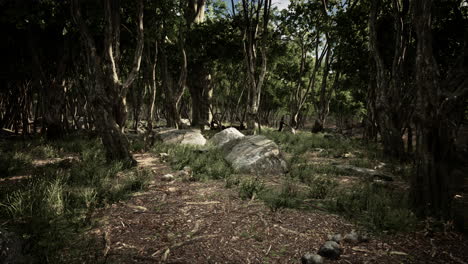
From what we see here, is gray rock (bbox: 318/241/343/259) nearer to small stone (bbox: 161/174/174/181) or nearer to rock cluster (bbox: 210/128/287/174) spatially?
rock cluster (bbox: 210/128/287/174)

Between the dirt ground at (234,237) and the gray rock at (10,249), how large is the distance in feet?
2.32

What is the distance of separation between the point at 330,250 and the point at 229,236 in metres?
1.33

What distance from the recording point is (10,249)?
2199 millimetres

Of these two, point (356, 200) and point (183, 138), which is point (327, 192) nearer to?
point (356, 200)

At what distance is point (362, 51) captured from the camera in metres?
12.1

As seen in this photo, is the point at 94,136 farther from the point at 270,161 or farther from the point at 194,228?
the point at 194,228

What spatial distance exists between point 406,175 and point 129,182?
730 centimetres

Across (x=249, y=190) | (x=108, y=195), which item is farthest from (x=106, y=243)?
(x=249, y=190)

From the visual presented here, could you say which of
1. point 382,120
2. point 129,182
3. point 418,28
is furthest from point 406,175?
point 129,182

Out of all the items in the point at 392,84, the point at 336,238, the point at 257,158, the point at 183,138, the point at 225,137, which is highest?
the point at 392,84

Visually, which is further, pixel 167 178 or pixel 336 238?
pixel 167 178

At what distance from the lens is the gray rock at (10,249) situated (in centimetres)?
212

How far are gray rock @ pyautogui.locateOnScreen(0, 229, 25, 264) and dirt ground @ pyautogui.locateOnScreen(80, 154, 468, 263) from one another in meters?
0.71

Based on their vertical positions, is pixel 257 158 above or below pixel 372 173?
above
